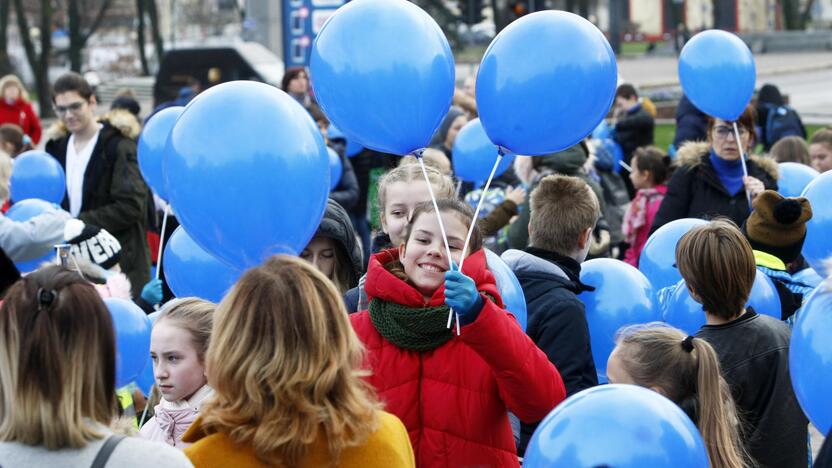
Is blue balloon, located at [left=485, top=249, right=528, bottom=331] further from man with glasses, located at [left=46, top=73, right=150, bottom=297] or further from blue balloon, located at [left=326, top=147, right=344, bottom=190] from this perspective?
blue balloon, located at [left=326, top=147, right=344, bottom=190]

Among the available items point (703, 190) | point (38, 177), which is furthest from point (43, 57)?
point (703, 190)

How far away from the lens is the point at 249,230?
11.6ft

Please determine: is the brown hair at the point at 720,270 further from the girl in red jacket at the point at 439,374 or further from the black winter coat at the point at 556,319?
the girl in red jacket at the point at 439,374

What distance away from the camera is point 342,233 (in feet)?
14.6

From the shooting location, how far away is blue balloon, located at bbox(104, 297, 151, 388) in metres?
4.58

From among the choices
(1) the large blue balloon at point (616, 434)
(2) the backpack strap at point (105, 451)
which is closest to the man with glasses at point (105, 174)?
(2) the backpack strap at point (105, 451)

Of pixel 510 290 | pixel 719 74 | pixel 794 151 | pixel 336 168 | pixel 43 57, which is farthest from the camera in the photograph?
pixel 43 57

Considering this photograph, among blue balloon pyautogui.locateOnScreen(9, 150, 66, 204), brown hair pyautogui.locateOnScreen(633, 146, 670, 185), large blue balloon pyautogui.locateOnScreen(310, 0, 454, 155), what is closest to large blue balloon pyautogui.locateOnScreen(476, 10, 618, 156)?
large blue balloon pyautogui.locateOnScreen(310, 0, 454, 155)

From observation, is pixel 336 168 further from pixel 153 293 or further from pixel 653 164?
pixel 153 293

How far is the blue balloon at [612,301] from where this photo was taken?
4.96 metres

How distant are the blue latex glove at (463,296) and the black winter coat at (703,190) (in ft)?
11.6

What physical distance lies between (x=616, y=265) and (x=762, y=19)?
224 ft

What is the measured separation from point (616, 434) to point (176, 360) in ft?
5.30

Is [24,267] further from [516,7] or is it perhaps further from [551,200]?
[516,7]
